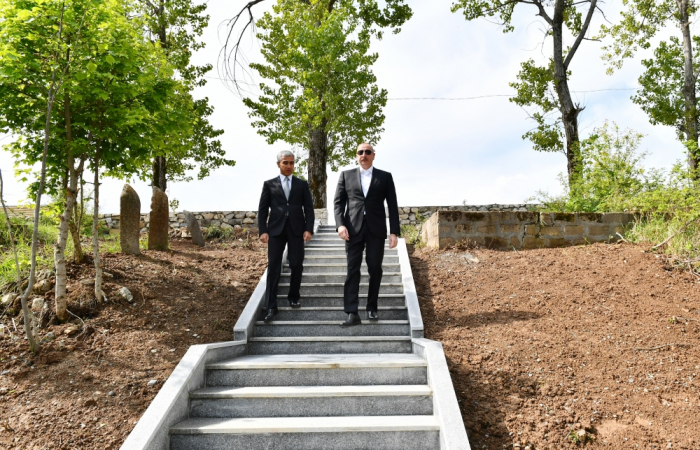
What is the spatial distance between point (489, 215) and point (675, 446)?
16.0 ft

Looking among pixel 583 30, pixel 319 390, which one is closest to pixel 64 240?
pixel 319 390

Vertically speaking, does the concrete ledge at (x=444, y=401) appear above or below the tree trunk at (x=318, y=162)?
below

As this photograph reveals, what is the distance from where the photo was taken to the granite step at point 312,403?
12.3ft

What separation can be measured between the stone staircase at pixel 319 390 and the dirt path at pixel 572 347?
421 millimetres

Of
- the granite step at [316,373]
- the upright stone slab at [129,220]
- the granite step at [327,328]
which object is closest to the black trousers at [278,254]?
the granite step at [327,328]

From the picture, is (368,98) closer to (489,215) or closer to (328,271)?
(489,215)

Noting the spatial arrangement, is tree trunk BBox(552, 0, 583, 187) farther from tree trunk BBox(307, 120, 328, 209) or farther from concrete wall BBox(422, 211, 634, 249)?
tree trunk BBox(307, 120, 328, 209)

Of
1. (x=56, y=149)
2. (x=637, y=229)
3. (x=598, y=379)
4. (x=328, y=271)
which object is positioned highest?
(x=56, y=149)

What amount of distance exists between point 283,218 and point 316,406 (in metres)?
2.13

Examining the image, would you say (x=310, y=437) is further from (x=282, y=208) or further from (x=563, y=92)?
(x=563, y=92)

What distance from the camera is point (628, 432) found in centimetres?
332

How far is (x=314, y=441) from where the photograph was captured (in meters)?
3.43

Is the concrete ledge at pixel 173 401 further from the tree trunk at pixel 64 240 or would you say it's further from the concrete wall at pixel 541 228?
the concrete wall at pixel 541 228

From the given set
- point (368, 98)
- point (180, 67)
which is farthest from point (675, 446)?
point (180, 67)
